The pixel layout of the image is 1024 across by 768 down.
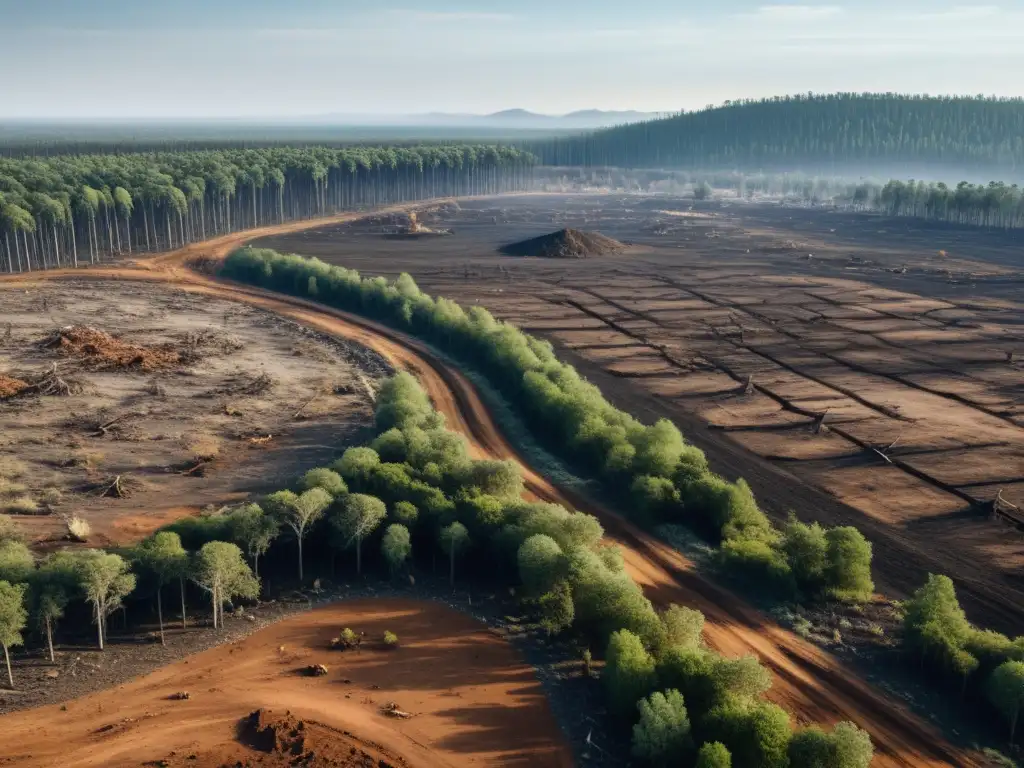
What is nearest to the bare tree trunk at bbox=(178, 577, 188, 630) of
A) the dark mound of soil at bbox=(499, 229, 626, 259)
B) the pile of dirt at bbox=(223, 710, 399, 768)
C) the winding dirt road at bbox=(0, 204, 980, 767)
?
the pile of dirt at bbox=(223, 710, 399, 768)

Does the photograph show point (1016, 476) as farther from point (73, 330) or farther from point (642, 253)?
point (642, 253)

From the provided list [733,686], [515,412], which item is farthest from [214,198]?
[733,686]

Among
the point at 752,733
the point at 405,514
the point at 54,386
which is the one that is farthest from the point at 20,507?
the point at 752,733

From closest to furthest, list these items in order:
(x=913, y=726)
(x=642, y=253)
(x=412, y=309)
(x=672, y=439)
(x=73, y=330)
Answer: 1. (x=913, y=726)
2. (x=672, y=439)
3. (x=73, y=330)
4. (x=412, y=309)
5. (x=642, y=253)

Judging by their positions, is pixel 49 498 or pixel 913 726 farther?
pixel 49 498

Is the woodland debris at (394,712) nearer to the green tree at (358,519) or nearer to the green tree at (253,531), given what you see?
the green tree at (358,519)

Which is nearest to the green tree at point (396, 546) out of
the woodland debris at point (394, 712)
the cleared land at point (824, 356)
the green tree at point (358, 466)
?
the green tree at point (358, 466)
